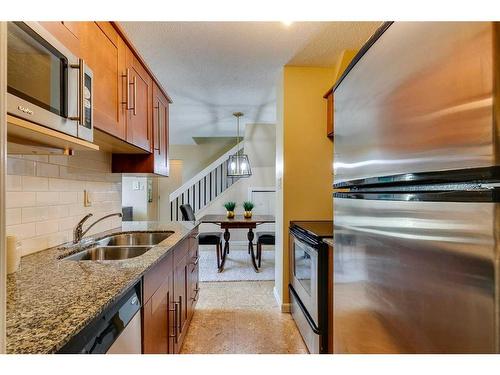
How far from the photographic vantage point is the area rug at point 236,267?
369 cm

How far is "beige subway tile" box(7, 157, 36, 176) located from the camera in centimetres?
124

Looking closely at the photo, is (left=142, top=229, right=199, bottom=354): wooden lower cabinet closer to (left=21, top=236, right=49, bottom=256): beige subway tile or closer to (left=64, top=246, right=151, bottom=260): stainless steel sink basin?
(left=64, top=246, right=151, bottom=260): stainless steel sink basin

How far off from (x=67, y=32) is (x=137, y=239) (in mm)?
1468

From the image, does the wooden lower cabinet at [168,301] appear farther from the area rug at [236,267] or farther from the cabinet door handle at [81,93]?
the area rug at [236,267]

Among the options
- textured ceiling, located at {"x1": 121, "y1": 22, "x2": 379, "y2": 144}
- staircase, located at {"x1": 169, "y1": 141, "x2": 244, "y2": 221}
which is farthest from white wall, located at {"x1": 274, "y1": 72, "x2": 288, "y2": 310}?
staircase, located at {"x1": 169, "y1": 141, "x2": 244, "y2": 221}

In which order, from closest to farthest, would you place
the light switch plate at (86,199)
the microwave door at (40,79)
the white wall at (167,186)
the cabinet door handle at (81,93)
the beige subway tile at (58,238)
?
the microwave door at (40,79)
the cabinet door handle at (81,93)
the beige subway tile at (58,238)
the light switch plate at (86,199)
the white wall at (167,186)

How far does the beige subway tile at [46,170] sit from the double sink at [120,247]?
452 millimetres

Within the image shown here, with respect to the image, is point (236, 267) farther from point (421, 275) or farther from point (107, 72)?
point (421, 275)

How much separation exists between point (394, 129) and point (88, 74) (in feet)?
3.84

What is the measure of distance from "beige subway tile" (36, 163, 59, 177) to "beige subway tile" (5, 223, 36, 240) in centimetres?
26

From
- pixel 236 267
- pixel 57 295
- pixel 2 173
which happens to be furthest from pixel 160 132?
pixel 236 267

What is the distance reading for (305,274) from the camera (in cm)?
210

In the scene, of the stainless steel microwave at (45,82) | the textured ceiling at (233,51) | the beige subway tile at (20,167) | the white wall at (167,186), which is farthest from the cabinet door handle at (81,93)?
the white wall at (167,186)
